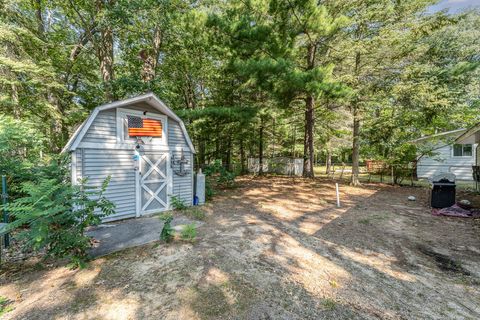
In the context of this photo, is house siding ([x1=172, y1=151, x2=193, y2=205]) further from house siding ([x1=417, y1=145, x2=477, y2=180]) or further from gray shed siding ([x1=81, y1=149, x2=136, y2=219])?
house siding ([x1=417, y1=145, x2=477, y2=180])

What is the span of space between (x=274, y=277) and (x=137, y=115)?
5.22 m

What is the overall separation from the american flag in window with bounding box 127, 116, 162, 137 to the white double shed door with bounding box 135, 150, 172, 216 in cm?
52

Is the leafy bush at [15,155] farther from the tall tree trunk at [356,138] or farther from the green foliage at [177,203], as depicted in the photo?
the tall tree trunk at [356,138]

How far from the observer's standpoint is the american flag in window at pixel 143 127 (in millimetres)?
5715

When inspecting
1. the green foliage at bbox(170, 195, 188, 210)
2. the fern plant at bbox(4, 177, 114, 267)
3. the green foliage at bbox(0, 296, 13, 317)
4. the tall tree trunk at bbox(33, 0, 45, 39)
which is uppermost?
the tall tree trunk at bbox(33, 0, 45, 39)

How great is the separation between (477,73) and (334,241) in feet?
56.1

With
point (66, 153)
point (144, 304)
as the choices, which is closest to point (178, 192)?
point (66, 153)

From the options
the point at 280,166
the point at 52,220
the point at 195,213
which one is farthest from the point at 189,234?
the point at 280,166

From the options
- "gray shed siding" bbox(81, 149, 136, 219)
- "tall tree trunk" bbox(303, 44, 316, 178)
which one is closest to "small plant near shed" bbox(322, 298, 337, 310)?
"gray shed siding" bbox(81, 149, 136, 219)

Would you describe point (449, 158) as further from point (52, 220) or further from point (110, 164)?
point (52, 220)

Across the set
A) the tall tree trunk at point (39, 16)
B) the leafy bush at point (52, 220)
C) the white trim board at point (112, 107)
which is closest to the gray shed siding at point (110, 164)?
the white trim board at point (112, 107)

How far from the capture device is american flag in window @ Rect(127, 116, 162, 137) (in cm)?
571

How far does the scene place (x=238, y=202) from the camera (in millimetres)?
7750

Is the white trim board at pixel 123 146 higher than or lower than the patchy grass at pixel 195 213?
higher
